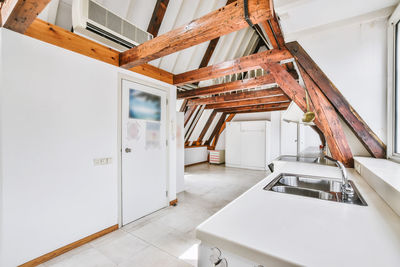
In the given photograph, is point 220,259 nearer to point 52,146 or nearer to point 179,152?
point 52,146

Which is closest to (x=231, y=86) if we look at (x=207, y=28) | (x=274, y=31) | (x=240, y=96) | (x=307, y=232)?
(x=240, y=96)

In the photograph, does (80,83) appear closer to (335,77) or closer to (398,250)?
(398,250)

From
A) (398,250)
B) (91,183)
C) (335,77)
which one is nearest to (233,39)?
(335,77)

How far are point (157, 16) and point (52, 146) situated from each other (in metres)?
2.11

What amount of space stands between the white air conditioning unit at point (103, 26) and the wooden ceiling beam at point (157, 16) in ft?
1.41

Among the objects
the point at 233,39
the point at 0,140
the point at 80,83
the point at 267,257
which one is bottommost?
the point at 267,257

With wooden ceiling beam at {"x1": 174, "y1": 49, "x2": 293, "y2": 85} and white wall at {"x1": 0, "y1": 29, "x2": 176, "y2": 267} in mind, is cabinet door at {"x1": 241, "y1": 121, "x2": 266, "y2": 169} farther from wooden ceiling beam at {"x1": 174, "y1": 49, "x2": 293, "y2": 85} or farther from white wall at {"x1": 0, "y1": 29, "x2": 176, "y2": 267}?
white wall at {"x1": 0, "y1": 29, "x2": 176, "y2": 267}

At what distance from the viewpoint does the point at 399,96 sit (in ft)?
5.53

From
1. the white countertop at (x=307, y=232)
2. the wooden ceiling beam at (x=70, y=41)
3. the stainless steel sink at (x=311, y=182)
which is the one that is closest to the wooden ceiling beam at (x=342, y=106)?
the stainless steel sink at (x=311, y=182)

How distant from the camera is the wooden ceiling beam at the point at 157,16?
244 centimetres

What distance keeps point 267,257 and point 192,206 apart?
282 cm

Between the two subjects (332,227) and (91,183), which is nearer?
(332,227)

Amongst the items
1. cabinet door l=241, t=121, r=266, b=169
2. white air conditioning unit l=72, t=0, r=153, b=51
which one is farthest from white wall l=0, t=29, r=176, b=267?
cabinet door l=241, t=121, r=266, b=169

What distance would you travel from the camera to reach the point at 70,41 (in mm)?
1978
